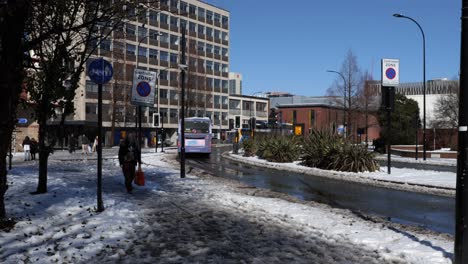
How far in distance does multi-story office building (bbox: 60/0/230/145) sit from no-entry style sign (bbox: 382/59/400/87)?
34733 millimetres

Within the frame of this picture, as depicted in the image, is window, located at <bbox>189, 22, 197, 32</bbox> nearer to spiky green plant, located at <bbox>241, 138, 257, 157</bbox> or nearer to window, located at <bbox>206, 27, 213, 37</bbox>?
window, located at <bbox>206, 27, 213, 37</bbox>

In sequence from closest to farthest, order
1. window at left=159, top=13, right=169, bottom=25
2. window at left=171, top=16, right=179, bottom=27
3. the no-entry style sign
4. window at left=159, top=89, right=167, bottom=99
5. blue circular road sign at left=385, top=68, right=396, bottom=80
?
the no-entry style sign → blue circular road sign at left=385, top=68, right=396, bottom=80 → window at left=159, top=89, right=167, bottom=99 → window at left=159, top=13, right=169, bottom=25 → window at left=171, top=16, right=179, bottom=27

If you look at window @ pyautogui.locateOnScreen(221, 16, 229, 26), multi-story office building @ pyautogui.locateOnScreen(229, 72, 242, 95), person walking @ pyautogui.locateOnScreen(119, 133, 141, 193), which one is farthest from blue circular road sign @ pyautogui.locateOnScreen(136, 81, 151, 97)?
multi-story office building @ pyautogui.locateOnScreen(229, 72, 242, 95)

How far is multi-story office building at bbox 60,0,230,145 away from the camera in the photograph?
61.5 meters

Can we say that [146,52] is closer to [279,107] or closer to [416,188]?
[279,107]

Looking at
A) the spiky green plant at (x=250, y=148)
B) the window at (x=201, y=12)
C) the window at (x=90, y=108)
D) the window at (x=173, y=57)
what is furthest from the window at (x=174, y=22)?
the spiky green plant at (x=250, y=148)

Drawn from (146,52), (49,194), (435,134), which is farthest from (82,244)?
(146,52)

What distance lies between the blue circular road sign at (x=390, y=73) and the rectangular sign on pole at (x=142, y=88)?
1114 cm

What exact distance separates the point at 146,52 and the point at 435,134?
4996cm

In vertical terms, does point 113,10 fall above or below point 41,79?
above

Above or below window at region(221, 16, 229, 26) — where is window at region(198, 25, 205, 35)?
below

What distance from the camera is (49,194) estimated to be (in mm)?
10078

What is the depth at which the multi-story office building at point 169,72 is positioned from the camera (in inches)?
2421

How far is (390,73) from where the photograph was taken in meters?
20.9
